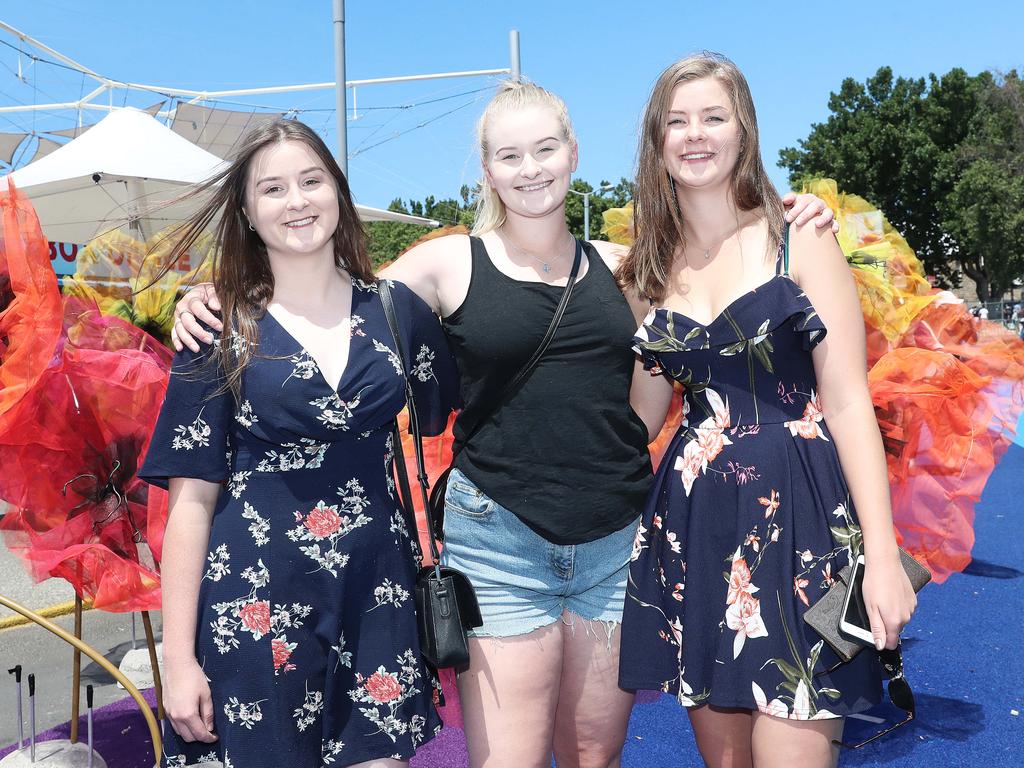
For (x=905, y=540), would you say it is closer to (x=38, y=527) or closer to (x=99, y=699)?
(x=38, y=527)

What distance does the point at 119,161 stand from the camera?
27.5 feet

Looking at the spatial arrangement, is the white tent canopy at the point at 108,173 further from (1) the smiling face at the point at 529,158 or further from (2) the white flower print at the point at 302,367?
(2) the white flower print at the point at 302,367

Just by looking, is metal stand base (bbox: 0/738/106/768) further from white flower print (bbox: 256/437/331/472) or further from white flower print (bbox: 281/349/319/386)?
white flower print (bbox: 281/349/319/386)

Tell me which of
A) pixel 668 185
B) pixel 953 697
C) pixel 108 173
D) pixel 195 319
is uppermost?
pixel 108 173

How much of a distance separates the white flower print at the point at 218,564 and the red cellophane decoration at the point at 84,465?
1240mm

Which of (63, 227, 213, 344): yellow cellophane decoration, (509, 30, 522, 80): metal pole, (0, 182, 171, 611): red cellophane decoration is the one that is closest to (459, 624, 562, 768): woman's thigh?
(0, 182, 171, 611): red cellophane decoration

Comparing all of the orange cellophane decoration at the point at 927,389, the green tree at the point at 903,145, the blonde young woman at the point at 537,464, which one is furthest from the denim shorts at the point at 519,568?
the green tree at the point at 903,145

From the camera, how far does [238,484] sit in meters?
1.92

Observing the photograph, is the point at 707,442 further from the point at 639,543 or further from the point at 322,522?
the point at 322,522

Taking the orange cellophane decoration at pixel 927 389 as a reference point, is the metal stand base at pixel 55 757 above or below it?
below

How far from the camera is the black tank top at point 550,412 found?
→ 2131 millimetres

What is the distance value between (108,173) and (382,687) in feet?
25.2

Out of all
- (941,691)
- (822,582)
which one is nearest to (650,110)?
(822,582)

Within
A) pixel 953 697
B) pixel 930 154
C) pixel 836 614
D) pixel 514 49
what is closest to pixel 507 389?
pixel 836 614
